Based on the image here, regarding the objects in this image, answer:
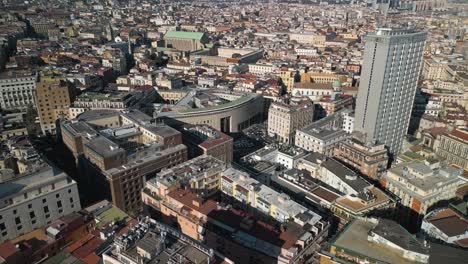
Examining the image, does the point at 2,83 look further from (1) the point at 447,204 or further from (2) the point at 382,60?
(1) the point at 447,204

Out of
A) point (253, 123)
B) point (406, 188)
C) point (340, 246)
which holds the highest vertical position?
point (340, 246)

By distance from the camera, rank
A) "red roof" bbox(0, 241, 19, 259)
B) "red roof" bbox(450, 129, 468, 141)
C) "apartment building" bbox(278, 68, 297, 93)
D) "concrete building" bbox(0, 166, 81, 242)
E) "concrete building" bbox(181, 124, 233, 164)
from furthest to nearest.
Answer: "apartment building" bbox(278, 68, 297, 93) < "red roof" bbox(450, 129, 468, 141) < "concrete building" bbox(181, 124, 233, 164) < "concrete building" bbox(0, 166, 81, 242) < "red roof" bbox(0, 241, 19, 259)

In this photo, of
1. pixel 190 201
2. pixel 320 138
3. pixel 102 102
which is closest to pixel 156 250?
pixel 190 201

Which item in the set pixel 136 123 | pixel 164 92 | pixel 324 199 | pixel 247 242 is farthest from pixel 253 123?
pixel 247 242

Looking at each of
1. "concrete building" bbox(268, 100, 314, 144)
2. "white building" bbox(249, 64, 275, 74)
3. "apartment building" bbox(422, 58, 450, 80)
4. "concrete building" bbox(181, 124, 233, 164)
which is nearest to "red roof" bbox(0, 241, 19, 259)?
"concrete building" bbox(181, 124, 233, 164)

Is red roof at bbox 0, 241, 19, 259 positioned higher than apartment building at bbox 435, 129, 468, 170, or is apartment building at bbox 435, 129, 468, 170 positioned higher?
red roof at bbox 0, 241, 19, 259

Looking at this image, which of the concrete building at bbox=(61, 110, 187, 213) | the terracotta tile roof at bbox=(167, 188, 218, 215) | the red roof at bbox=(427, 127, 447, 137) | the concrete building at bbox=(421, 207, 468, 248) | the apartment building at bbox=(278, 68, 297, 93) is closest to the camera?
the concrete building at bbox=(421, 207, 468, 248)

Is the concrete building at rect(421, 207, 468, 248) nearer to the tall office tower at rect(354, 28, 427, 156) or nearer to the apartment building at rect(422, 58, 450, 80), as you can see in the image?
the tall office tower at rect(354, 28, 427, 156)
